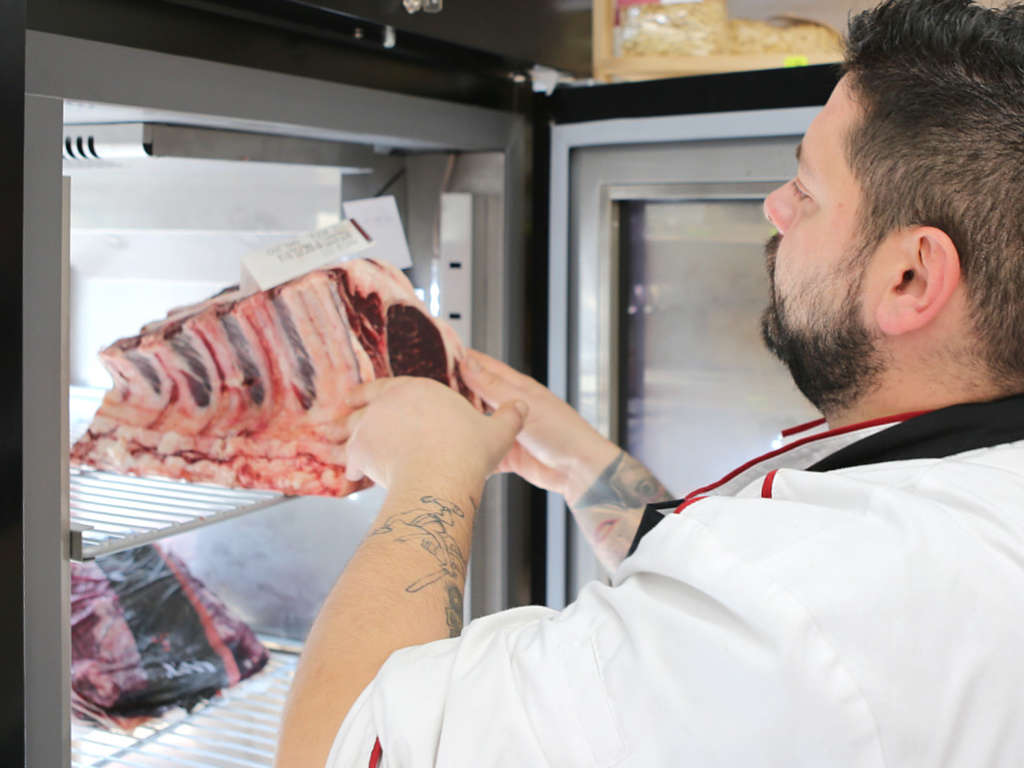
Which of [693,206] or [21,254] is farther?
[693,206]

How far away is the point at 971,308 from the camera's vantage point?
812mm

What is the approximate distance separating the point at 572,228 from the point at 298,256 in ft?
1.58

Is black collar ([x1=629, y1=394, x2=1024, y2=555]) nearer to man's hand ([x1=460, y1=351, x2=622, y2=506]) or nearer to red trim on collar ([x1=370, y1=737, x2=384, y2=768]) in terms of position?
red trim on collar ([x1=370, y1=737, x2=384, y2=768])

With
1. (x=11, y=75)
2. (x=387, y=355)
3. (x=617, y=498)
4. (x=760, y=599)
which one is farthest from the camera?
(x=617, y=498)

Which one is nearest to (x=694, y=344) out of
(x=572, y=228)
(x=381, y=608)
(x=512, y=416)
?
(x=572, y=228)

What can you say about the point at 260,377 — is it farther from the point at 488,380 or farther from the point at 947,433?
the point at 947,433

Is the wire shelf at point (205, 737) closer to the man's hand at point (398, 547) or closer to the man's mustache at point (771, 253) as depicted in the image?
the man's hand at point (398, 547)

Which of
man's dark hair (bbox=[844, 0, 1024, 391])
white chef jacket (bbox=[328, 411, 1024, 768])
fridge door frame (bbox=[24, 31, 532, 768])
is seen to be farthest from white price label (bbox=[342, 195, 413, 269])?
white chef jacket (bbox=[328, 411, 1024, 768])

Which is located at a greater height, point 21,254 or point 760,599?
point 21,254

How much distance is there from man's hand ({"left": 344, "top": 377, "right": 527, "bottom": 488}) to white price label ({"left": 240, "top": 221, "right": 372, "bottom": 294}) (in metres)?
0.17

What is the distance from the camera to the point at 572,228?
5.24ft

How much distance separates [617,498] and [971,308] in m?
0.73

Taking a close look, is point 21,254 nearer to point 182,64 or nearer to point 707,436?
point 182,64

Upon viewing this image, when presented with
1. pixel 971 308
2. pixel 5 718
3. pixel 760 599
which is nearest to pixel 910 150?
pixel 971 308
